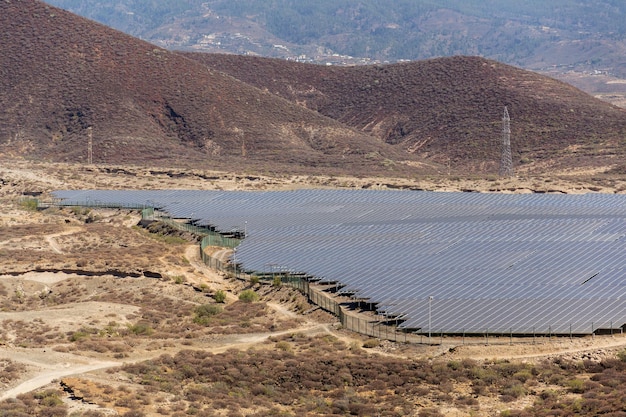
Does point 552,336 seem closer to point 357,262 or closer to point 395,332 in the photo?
point 395,332

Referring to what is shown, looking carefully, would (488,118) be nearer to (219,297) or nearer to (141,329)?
(219,297)

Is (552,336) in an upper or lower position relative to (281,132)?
lower

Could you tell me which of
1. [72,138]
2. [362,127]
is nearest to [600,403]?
[72,138]

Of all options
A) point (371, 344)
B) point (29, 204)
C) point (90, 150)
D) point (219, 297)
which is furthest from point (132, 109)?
point (371, 344)

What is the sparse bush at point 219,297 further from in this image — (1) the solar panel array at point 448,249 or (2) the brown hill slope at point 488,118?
(2) the brown hill slope at point 488,118

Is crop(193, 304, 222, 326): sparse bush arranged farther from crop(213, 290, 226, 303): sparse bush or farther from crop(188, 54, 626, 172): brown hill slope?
crop(188, 54, 626, 172): brown hill slope

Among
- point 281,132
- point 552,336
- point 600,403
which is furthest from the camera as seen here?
point 281,132
